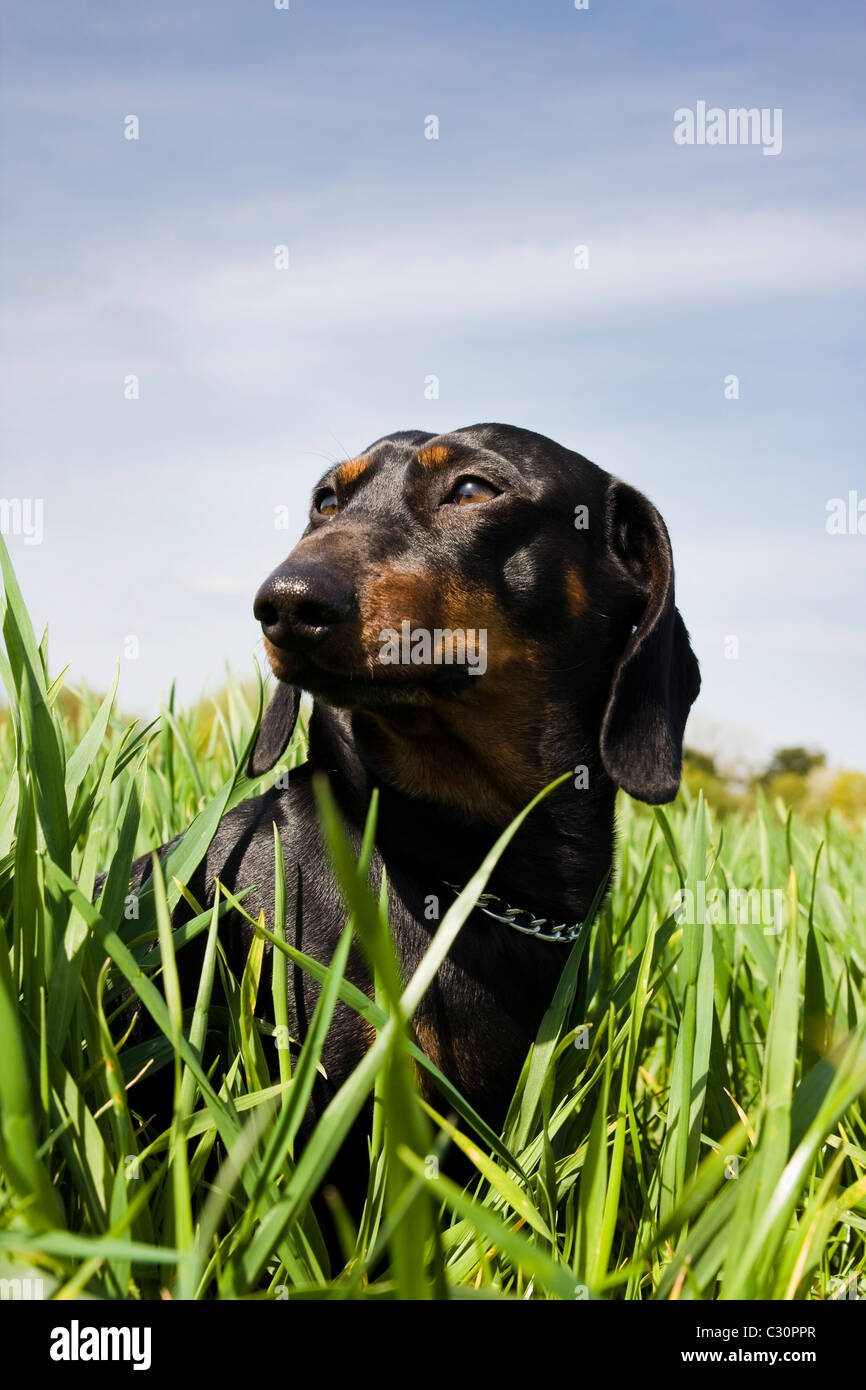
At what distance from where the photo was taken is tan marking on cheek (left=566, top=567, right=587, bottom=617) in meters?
2.54

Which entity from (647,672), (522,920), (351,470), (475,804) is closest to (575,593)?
(647,672)

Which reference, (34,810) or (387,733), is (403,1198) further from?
(387,733)

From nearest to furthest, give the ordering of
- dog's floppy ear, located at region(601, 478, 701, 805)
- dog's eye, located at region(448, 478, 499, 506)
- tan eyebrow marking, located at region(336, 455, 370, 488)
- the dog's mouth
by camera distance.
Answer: the dog's mouth
dog's floppy ear, located at region(601, 478, 701, 805)
dog's eye, located at region(448, 478, 499, 506)
tan eyebrow marking, located at region(336, 455, 370, 488)

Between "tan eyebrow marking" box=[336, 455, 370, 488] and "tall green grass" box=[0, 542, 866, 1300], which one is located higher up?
"tan eyebrow marking" box=[336, 455, 370, 488]

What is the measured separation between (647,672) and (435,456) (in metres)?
0.77

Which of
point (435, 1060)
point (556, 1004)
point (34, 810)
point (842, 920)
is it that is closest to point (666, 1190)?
point (556, 1004)

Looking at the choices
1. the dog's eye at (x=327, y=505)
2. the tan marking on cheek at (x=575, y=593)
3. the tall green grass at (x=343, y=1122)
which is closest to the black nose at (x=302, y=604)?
the tall green grass at (x=343, y=1122)

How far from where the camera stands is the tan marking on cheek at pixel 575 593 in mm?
2539

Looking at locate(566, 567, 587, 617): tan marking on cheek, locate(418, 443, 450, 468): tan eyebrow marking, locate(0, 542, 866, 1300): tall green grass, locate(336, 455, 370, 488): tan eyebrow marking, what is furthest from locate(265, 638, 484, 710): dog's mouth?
locate(336, 455, 370, 488): tan eyebrow marking

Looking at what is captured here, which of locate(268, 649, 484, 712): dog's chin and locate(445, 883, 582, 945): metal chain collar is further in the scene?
locate(445, 883, 582, 945): metal chain collar

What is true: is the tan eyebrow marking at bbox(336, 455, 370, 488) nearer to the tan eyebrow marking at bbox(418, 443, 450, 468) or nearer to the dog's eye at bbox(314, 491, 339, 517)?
Answer: the dog's eye at bbox(314, 491, 339, 517)

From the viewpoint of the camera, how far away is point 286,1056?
5.51 ft

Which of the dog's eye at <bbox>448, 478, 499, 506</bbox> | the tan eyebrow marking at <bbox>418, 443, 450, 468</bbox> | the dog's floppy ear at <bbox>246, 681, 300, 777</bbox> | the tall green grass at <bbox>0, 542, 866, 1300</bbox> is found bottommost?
the tall green grass at <bbox>0, 542, 866, 1300</bbox>

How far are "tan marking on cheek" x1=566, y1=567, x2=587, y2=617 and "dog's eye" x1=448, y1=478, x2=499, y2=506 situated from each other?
28 centimetres
